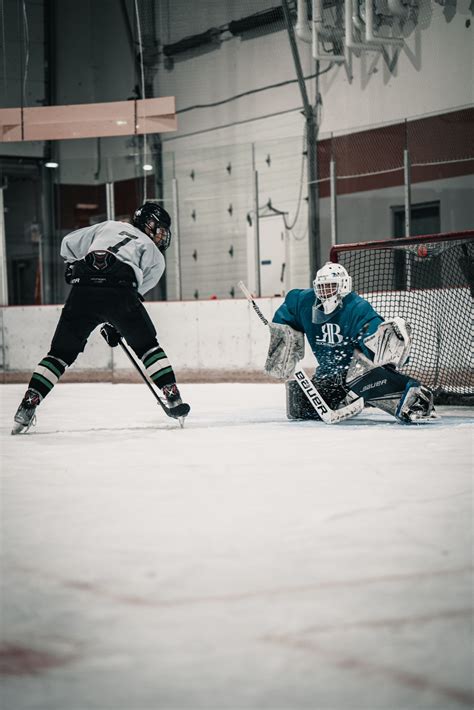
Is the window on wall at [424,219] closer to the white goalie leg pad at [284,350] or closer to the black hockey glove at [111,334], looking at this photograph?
the white goalie leg pad at [284,350]

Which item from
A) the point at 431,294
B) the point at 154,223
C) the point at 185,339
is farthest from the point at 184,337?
the point at 154,223

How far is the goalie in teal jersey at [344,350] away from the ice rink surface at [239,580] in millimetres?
890

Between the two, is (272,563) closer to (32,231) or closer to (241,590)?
(241,590)

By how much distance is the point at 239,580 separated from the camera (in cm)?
163

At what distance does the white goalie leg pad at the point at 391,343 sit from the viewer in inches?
163

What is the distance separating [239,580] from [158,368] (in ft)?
8.52

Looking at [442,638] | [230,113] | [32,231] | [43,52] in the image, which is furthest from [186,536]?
[43,52]

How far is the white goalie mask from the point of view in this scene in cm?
433

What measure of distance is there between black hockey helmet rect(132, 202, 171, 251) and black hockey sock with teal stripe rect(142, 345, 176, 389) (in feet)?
1.90

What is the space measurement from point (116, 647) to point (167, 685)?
158 millimetres

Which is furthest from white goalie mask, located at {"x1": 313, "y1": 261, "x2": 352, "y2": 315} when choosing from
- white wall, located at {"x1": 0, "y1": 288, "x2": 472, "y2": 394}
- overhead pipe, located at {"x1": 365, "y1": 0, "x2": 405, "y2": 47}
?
overhead pipe, located at {"x1": 365, "y1": 0, "x2": 405, "y2": 47}

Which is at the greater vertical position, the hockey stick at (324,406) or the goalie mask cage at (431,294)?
the goalie mask cage at (431,294)

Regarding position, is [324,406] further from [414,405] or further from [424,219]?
[424,219]

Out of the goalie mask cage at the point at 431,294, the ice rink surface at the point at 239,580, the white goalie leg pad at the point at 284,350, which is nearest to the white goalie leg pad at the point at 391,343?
the white goalie leg pad at the point at 284,350
